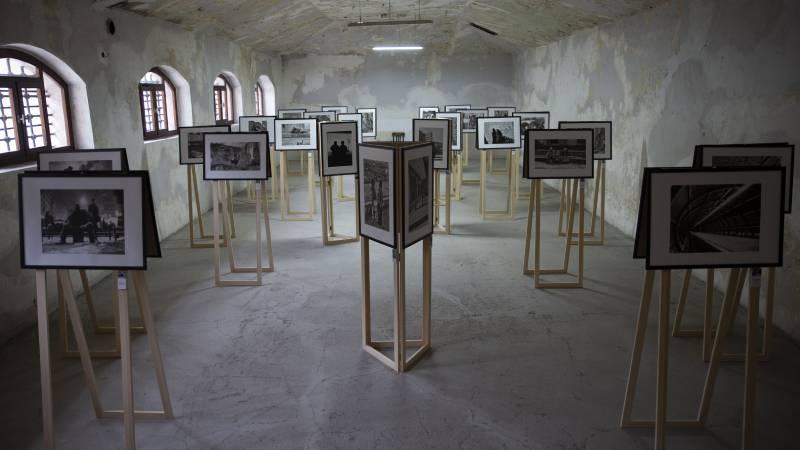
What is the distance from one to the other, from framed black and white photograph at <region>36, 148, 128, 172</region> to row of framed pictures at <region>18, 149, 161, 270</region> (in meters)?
1.69

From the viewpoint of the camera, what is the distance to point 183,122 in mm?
11562

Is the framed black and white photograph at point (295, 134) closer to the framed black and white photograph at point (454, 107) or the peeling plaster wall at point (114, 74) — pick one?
the peeling plaster wall at point (114, 74)

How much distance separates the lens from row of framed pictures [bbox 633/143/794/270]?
12.4 ft

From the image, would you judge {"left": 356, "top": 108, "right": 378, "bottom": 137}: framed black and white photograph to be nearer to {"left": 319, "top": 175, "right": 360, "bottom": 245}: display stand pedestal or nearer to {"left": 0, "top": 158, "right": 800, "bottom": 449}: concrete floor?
{"left": 319, "top": 175, "right": 360, "bottom": 245}: display stand pedestal

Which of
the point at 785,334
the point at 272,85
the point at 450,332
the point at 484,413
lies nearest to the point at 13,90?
the point at 450,332

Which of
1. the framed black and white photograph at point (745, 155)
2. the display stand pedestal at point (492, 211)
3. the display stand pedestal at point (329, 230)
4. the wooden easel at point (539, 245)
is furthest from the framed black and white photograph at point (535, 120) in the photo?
the framed black and white photograph at point (745, 155)

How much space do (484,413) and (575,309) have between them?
2.58 meters

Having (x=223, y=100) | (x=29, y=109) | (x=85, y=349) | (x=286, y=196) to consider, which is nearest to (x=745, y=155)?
(x=85, y=349)

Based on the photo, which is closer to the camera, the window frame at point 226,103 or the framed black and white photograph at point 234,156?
the framed black and white photograph at point 234,156

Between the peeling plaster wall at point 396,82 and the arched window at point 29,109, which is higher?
the peeling plaster wall at point 396,82

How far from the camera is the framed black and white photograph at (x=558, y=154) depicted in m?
7.12

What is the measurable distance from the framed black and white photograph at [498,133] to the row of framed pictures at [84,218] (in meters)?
7.86

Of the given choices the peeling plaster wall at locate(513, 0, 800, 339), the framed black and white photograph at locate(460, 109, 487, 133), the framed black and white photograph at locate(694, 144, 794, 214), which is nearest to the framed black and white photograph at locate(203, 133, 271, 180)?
the framed black and white photograph at locate(694, 144, 794, 214)

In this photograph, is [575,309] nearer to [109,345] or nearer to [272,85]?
[109,345]
